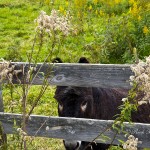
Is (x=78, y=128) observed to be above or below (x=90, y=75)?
below

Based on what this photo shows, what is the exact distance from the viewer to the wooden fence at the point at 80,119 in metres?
3.95

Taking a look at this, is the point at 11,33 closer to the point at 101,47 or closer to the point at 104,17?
the point at 104,17

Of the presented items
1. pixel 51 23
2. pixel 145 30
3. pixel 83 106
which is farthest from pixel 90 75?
pixel 145 30

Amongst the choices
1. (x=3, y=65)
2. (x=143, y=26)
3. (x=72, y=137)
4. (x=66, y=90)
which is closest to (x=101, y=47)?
(x=143, y=26)

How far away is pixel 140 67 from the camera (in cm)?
256

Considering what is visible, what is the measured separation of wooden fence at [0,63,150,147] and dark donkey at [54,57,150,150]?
0.27 metres

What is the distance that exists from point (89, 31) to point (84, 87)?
23.8ft

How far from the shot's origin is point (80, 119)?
3.99 metres

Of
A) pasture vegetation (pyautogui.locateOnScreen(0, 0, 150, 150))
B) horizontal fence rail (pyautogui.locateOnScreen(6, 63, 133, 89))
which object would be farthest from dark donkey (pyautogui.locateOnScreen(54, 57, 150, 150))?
pasture vegetation (pyautogui.locateOnScreen(0, 0, 150, 150))

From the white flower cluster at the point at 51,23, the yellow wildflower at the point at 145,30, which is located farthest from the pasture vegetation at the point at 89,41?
the white flower cluster at the point at 51,23

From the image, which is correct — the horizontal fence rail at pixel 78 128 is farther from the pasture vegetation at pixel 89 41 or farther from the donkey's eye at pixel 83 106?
→ the pasture vegetation at pixel 89 41

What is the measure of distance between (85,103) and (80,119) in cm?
81

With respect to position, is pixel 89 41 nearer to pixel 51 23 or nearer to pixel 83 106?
pixel 83 106

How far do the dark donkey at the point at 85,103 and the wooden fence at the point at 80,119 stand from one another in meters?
0.27
